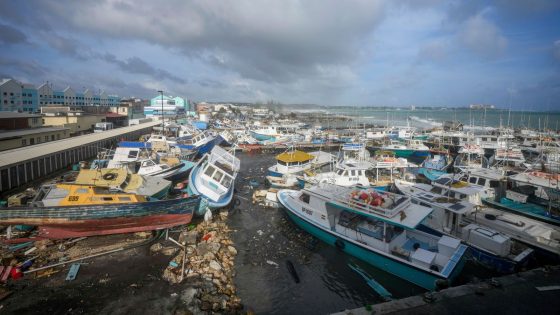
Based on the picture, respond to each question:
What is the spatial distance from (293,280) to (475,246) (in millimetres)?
8160

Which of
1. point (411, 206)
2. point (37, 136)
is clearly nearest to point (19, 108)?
point (37, 136)

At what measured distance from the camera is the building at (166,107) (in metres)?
87.8

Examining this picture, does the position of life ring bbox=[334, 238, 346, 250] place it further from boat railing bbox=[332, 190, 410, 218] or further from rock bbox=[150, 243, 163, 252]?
rock bbox=[150, 243, 163, 252]

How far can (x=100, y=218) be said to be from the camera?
13422 millimetres

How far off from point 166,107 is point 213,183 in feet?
280

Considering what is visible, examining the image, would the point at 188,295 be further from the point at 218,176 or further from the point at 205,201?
the point at 218,176

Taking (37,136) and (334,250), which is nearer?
(334,250)

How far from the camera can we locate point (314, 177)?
22.0 meters

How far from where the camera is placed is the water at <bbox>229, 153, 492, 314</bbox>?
10.4m

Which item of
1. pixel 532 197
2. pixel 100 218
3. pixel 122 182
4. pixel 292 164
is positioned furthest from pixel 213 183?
pixel 532 197

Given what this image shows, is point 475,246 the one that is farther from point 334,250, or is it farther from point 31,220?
point 31,220

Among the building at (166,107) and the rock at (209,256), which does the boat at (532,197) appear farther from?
the building at (166,107)

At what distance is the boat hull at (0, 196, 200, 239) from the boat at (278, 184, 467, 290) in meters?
6.98

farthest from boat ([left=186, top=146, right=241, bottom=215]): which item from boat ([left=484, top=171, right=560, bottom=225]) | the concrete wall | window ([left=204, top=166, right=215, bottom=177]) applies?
the concrete wall
